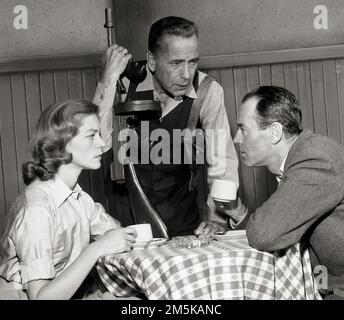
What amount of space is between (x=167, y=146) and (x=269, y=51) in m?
1.28

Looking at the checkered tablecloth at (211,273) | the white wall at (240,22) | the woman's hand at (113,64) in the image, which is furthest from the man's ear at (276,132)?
the white wall at (240,22)

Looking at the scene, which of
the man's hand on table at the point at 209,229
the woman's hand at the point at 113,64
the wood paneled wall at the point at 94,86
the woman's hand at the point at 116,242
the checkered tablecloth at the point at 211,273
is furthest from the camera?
the wood paneled wall at the point at 94,86

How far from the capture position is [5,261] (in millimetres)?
1938

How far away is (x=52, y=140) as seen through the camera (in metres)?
2.09

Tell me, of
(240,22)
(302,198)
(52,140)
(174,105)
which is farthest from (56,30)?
(302,198)

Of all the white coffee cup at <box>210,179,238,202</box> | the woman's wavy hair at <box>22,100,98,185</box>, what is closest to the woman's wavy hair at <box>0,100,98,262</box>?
the woman's wavy hair at <box>22,100,98,185</box>

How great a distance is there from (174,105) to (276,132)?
859 mm

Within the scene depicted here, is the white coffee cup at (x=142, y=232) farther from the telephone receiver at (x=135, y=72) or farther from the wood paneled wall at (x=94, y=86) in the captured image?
the wood paneled wall at (x=94, y=86)

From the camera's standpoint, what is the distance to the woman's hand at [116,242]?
190cm

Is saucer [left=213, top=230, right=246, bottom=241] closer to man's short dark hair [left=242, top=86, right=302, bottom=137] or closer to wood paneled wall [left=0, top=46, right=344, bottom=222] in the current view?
man's short dark hair [left=242, top=86, right=302, bottom=137]

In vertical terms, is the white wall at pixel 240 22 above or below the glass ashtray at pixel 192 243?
above

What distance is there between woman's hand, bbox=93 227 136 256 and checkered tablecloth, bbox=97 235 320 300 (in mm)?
36

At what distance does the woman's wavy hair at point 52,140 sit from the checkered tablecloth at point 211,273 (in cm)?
41

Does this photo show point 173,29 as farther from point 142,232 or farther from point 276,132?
point 142,232
